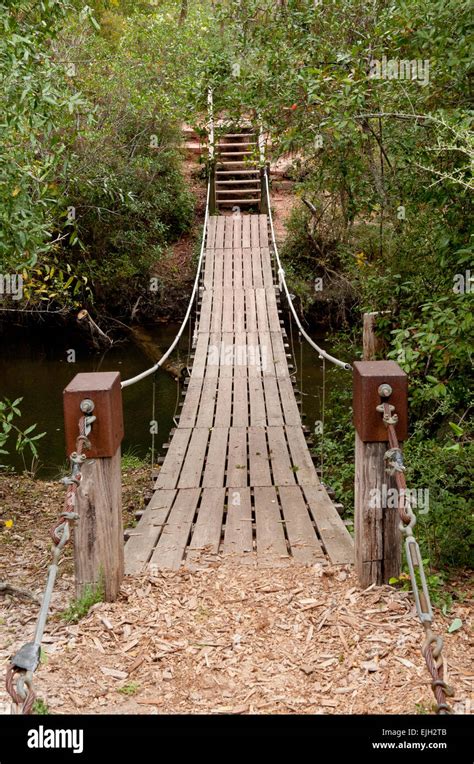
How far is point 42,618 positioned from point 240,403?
12.2 ft

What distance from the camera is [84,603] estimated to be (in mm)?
2309

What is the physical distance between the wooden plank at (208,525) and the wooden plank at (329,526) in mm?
392

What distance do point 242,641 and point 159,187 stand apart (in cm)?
909

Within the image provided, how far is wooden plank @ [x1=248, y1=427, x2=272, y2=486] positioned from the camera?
12.3 ft

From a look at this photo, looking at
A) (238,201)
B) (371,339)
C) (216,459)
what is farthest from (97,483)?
(238,201)

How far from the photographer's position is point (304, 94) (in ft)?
15.4

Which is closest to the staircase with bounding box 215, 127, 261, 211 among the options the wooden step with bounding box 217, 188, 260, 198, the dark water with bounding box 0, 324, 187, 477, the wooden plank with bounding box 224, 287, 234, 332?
the wooden step with bounding box 217, 188, 260, 198

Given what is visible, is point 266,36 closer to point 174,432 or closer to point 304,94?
point 304,94

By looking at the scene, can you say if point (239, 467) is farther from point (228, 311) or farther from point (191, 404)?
point (228, 311)

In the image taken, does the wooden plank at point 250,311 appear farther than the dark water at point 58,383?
No

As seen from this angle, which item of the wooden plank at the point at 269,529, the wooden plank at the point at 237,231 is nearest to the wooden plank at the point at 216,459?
the wooden plank at the point at 269,529

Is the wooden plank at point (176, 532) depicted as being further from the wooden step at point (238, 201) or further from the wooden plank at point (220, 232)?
the wooden step at point (238, 201)

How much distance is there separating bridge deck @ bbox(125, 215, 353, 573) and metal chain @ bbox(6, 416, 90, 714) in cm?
65

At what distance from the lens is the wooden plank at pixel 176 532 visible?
8.96 feet
